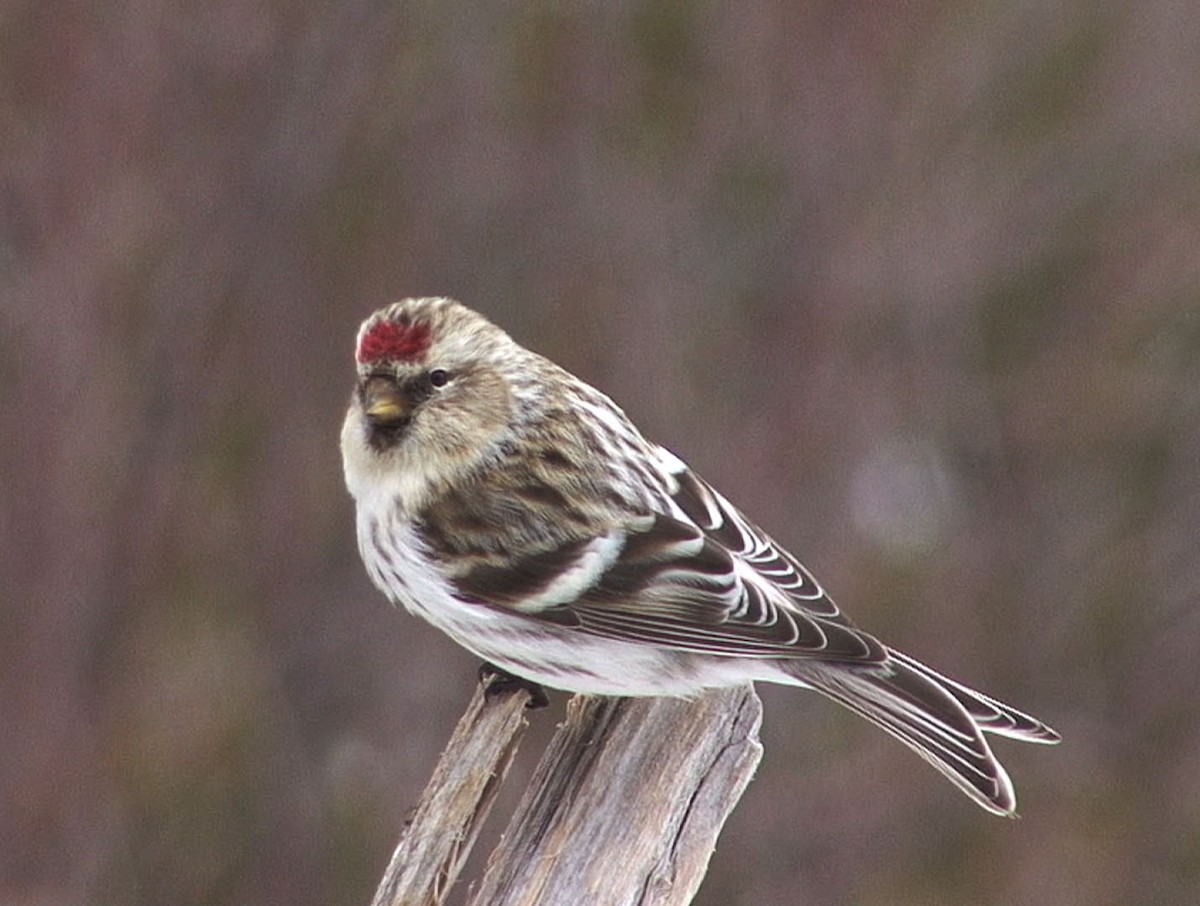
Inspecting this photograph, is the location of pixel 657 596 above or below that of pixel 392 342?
below

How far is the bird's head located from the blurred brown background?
2.35 m

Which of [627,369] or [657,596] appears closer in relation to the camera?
[657,596]

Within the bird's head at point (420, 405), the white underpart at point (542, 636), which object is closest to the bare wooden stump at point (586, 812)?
the white underpart at point (542, 636)

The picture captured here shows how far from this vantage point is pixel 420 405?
3.79 meters

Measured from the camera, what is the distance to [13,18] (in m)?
5.97

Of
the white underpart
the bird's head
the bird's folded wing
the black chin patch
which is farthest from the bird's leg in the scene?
the black chin patch

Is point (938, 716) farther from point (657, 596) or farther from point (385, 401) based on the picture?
Answer: point (385, 401)

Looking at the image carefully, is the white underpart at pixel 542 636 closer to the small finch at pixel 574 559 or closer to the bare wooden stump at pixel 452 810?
the small finch at pixel 574 559

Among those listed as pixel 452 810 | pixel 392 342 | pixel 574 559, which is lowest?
pixel 452 810

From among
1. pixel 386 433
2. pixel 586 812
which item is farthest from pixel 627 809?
pixel 386 433

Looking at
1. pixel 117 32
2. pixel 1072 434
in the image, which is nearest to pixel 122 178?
pixel 117 32

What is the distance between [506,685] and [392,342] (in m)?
0.71

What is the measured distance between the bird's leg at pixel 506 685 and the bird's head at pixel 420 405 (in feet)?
1.15

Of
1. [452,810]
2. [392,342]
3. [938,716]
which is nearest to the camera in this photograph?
[452,810]
